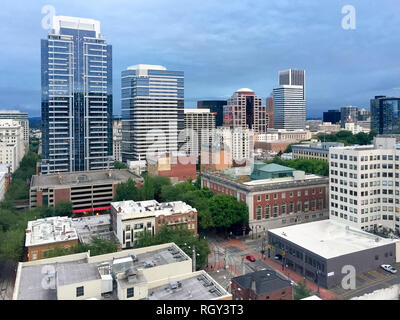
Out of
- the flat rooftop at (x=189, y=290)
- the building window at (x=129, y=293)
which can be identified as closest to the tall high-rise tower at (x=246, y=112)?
the flat rooftop at (x=189, y=290)

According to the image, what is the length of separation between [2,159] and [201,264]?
63875mm

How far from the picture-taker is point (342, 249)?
84.0 feet

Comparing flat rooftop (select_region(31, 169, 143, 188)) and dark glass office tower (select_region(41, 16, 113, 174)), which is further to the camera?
dark glass office tower (select_region(41, 16, 113, 174))

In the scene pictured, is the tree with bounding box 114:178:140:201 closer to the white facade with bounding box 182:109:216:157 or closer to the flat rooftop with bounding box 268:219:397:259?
the flat rooftop with bounding box 268:219:397:259

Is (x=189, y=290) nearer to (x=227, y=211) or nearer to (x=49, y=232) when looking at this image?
(x=49, y=232)

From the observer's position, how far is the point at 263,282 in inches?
740

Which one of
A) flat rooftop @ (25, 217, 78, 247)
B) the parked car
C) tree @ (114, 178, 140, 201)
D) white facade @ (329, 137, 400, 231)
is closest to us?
flat rooftop @ (25, 217, 78, 247)

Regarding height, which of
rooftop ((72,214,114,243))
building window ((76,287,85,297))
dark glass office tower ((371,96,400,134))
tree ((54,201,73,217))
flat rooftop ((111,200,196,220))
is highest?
dark glass office tower ((371,96,400,134))

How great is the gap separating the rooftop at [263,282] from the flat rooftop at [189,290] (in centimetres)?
339

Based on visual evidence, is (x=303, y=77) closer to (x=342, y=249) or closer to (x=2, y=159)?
(x=2, y=159)

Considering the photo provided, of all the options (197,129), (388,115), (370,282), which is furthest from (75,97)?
(388,115)

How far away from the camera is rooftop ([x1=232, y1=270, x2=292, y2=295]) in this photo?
18.3m

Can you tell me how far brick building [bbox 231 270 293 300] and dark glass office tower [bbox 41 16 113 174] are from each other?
5757 cm

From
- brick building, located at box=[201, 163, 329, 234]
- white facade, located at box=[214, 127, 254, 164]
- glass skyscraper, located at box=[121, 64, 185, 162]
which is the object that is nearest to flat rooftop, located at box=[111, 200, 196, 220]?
brick building, located at box=[201, 163, 329, 234]
